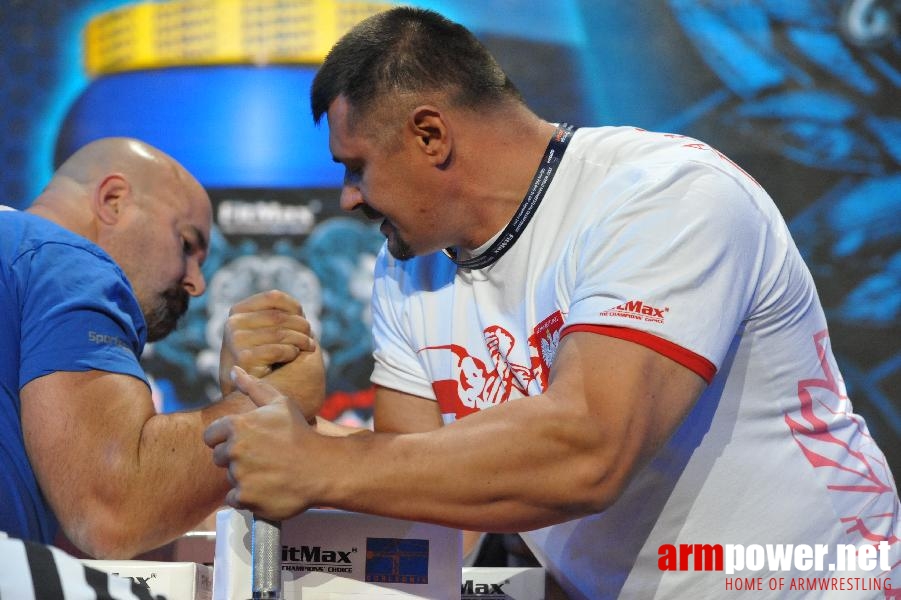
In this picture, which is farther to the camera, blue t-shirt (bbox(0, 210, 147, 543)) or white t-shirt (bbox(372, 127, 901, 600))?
blue t-shirt (bbox(0, 210, 147, 543))

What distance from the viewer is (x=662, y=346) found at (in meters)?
1.23

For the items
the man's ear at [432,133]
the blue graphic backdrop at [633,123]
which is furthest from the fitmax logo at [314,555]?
the blue graphic backdrop at [633,123]

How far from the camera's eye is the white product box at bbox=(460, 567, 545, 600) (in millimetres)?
1643

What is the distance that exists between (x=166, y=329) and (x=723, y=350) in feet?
5.15

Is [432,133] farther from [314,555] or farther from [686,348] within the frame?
[314,555]

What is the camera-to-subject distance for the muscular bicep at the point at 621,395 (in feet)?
3.90

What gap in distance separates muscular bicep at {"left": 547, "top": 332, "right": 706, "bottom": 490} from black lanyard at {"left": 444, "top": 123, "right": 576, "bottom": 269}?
0.40 metres

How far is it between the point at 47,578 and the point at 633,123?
248cm

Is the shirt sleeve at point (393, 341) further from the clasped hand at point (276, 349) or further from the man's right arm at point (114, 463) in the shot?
the man's right arm at point (114, 463)

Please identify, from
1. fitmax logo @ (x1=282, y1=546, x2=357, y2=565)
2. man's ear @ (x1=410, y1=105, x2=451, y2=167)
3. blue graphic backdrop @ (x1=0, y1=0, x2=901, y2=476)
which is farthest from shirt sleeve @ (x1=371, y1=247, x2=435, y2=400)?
blue graphic backdrop @ (x1=0, y1=0, x2=901, y2=476)

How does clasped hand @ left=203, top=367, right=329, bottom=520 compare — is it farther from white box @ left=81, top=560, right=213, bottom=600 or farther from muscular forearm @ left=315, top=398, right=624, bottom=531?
white box @ left=81, top=560, right=213, bottom=600

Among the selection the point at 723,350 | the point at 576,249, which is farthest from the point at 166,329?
the point at 723,350

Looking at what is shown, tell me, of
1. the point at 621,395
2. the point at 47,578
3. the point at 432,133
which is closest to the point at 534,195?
the point at 432,133

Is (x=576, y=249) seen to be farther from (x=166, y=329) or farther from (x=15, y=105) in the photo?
(x=15, y=105)
